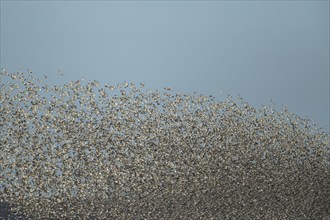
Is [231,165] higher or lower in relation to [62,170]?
higher

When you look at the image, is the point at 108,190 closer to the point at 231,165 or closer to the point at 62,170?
the point at 62,170

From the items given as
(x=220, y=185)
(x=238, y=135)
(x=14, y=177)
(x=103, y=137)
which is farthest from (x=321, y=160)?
(x=14, y=177)

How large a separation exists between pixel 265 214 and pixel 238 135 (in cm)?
651

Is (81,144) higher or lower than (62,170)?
higher

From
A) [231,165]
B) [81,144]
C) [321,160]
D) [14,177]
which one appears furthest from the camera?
[321,160]

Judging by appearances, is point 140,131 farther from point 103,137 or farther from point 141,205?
point 141,205

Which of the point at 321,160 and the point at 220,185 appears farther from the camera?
the point at 321,160

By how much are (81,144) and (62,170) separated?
2370mm

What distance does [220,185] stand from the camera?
124 feet

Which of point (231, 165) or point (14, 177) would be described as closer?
point (14, 177)

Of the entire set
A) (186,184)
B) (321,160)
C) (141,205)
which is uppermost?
(321,160)

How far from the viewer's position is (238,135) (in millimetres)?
41250

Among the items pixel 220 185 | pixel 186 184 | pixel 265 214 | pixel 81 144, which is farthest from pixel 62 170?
pixel 265 214

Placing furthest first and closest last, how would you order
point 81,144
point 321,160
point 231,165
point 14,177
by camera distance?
point 321,160 < point 231,165 < point 81,144 < point 14,177
